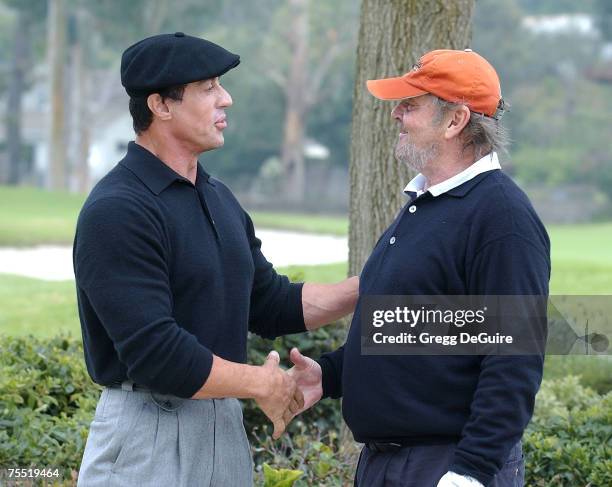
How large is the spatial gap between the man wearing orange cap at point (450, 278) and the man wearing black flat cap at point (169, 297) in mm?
365

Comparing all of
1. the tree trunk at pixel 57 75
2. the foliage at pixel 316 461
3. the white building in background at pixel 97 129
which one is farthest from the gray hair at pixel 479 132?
the white building in background at pixel 97 129

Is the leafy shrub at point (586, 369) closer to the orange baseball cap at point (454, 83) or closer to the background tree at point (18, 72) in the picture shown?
the orange baseball cap at point (454, 83)

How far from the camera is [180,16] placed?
46031 millimetres

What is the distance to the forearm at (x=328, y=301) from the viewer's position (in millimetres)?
3826

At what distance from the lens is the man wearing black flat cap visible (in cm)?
294

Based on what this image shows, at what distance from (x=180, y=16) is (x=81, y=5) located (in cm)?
439

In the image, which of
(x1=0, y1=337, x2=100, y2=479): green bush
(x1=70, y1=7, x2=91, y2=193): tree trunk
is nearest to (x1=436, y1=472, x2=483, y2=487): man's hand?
(x1=0, y1=337, x2=100, y2=479): green bush

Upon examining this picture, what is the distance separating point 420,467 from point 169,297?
91 cm

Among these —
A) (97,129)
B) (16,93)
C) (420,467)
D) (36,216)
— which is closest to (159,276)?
(420,467)

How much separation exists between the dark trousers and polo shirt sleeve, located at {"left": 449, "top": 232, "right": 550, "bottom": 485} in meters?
0.14

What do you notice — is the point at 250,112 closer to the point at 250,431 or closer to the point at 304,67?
the point at 304,67

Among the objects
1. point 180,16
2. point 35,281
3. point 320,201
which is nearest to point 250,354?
point 35,281

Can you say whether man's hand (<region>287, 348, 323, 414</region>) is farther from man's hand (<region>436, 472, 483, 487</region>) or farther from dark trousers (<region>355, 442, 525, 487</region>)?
man's hand (<region>436, 472, 483, 487</region>)

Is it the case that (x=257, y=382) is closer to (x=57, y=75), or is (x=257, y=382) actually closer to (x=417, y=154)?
(x=417, y=154)
